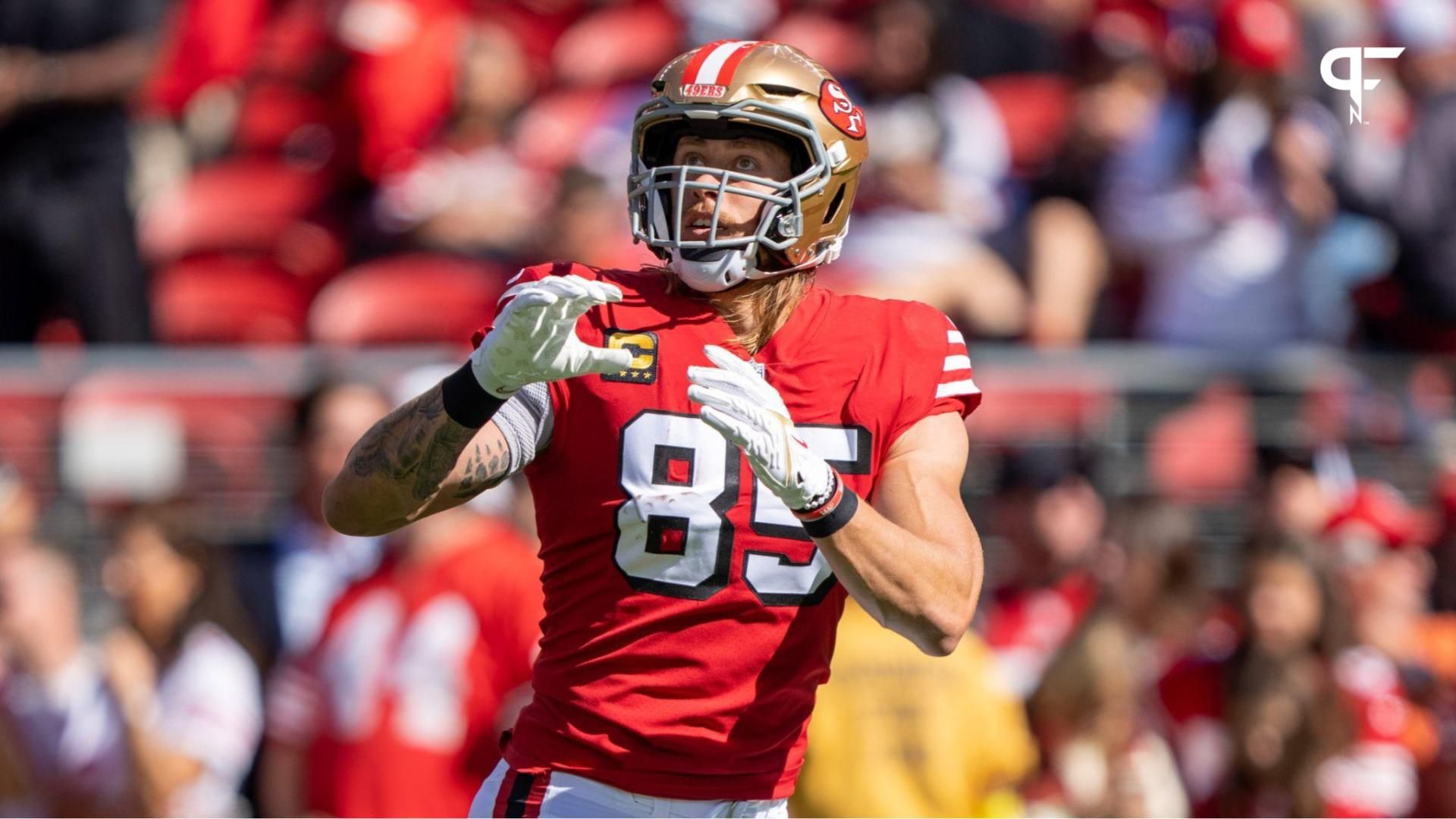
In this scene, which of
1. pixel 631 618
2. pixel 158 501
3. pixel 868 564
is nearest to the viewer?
pixel 868 564

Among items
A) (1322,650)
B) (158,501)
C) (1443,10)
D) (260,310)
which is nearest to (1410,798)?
(1322,650)

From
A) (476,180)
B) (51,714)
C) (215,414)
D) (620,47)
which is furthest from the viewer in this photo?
(620,47)

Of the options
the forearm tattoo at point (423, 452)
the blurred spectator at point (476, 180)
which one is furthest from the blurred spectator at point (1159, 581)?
the forearm tattoo at point (423, 452)

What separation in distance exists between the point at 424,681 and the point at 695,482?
9.63 ft

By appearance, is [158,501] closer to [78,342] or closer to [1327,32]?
[78,342]

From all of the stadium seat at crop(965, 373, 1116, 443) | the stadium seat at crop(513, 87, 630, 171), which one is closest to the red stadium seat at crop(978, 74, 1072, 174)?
the stadium seat at crop(965, 373, 1116, 443)

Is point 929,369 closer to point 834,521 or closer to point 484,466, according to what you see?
point 834,521

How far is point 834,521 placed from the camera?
3.30 m

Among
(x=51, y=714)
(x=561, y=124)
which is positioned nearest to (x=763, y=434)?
(x=51, y=714)

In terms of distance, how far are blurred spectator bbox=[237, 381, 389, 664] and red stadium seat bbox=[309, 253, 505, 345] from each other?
83 centimetres

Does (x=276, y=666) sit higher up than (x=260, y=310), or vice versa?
(x=260, y=310)

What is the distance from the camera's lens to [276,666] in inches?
270

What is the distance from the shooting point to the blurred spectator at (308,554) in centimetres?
673

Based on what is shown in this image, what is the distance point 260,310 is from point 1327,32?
15.7ft
